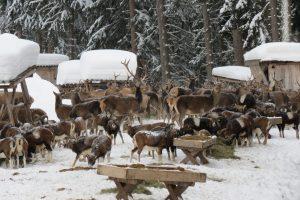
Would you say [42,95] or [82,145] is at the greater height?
[42,95]

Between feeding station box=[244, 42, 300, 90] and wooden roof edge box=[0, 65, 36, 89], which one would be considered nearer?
wooden roof edge box=[0, 65, 36, 89]

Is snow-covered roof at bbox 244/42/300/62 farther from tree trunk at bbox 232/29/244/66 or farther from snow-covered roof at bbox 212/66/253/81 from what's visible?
tree trunk at bbox 232/29/244/66

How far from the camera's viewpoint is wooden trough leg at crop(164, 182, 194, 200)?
10.2 meters

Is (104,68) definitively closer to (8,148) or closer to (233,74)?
(233,74)

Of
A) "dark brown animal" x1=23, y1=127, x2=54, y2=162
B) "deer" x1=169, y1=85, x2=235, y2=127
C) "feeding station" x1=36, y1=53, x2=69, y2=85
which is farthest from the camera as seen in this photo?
"feeding station" x1=36, y1=53, x2=69, y2=85

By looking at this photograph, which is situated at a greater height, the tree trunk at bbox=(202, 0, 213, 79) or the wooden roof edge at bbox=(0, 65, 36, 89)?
the tree trunk at bbox=(202, 0, 213, 79)

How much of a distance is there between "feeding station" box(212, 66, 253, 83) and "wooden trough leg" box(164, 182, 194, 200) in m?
24.0

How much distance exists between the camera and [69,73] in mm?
36125

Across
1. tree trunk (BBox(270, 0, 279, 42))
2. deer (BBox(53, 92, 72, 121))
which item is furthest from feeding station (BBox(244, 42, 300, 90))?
deer (BBox(53, 92, 72, 121))

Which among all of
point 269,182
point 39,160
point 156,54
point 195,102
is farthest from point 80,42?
point 269,182

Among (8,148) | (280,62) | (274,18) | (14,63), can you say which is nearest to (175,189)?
(8,148)

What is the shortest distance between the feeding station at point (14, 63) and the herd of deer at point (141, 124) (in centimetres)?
116

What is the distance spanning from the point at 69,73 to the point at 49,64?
6542 mm

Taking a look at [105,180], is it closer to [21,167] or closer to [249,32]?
[21,167]
